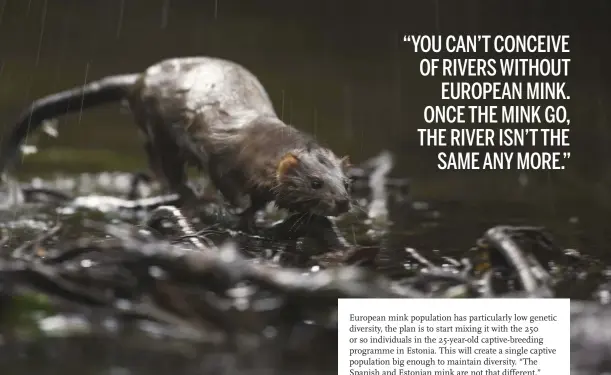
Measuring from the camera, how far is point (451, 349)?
2.19 meters

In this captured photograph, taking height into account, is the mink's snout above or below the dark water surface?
below

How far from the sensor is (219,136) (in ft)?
9.80

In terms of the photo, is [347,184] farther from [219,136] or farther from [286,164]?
[219,136]

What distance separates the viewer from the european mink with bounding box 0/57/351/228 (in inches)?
106

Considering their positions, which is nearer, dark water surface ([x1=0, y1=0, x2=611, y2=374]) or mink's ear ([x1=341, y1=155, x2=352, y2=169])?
mink's ear ([x1=341, y1=155, x2=352, y2=169])

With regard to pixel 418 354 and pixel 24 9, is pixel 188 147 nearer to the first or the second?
pixel 24 9

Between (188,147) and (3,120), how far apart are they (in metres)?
0.96

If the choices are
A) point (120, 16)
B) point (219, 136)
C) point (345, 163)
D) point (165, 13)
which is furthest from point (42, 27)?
point (345, 163)

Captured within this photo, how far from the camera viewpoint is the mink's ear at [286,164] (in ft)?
8.82

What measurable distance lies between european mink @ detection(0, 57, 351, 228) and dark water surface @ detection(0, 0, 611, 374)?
0.12 metres

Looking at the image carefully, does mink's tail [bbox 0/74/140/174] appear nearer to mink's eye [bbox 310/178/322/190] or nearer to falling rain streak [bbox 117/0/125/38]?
falling rain streak [bbox 117/0/125/38]
